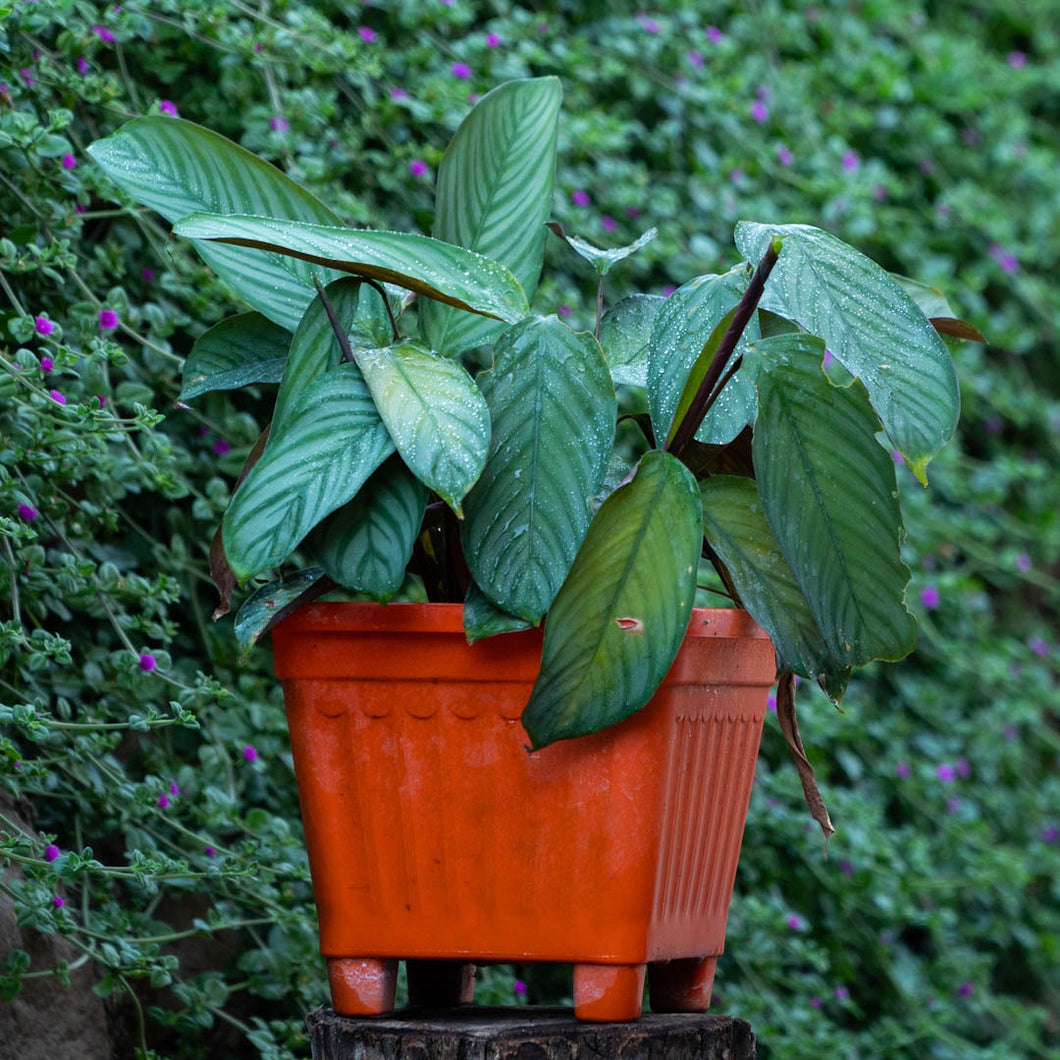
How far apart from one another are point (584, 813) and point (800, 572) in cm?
22

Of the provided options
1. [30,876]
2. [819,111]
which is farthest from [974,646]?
[30,876]

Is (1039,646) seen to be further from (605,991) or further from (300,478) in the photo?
(300,478)

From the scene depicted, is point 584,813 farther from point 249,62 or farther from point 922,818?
point 922,818

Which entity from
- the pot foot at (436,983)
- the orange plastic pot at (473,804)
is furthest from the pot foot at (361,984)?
the pot foot at (436,983)

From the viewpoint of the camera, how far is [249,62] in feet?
4.54

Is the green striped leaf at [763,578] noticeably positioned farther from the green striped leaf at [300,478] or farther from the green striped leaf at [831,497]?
the green striped leaf at [300,478]

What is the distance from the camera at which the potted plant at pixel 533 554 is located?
0.82 metres

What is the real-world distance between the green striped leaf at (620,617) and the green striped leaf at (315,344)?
223 millimetres

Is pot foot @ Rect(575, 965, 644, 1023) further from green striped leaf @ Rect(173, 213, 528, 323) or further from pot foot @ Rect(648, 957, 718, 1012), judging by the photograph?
green striped leaf @ Rect(173, 213, 528, 323)

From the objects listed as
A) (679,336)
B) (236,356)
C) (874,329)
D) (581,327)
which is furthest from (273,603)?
(581,327)

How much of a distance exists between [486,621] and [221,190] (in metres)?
0.38

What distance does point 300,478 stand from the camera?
0.82 meters

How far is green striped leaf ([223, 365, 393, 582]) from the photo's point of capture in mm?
808

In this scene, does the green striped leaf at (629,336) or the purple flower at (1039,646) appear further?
the purple flower at (1039,646)
